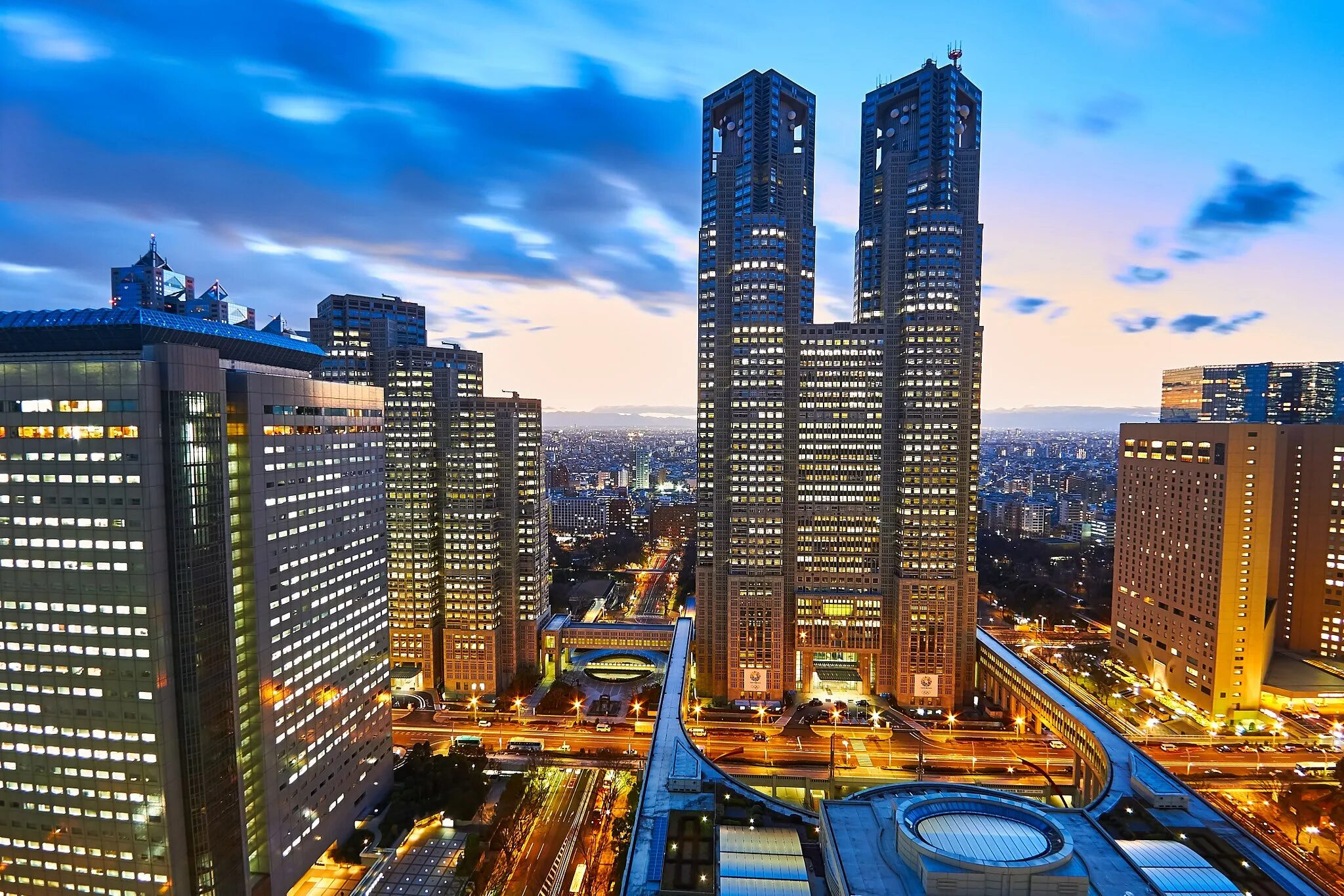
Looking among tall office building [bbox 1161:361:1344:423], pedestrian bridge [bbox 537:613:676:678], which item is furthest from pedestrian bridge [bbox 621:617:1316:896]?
tall office building [bbox 1161:361:1344:423]

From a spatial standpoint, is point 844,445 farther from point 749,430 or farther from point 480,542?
point 480,542

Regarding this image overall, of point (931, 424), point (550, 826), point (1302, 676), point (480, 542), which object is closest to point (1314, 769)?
point (1302, 676)

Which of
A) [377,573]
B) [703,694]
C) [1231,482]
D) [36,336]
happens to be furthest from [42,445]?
[1231,482]

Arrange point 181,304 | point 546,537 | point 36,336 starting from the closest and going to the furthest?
1. point 36,336
2. point 181,304
3. point 546,537

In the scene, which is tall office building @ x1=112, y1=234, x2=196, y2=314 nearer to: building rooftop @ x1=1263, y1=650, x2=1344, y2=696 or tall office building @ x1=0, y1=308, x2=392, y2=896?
tall office building @ x1=0, y1=308, x2=392, y2=896

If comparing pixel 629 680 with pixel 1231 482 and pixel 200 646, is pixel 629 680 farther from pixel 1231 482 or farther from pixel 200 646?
pixel 1231 482

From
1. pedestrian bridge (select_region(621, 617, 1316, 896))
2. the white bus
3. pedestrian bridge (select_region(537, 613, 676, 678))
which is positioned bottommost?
the white bus
